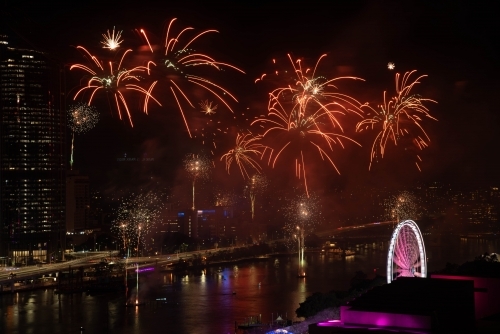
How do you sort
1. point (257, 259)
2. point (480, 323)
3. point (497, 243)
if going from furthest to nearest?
point (497, 243) → point (257, 259) → point (480, 323)

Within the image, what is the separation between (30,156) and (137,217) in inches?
221

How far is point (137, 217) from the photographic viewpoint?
20828mm

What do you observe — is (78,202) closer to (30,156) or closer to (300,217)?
(30,156)

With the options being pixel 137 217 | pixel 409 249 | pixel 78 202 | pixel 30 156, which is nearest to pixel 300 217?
pixel 137 217

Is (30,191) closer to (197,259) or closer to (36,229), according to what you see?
(36,229)

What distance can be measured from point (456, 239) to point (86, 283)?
1978 centimetres

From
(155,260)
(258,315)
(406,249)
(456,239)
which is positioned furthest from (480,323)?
(456,239)

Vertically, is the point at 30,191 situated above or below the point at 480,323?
above

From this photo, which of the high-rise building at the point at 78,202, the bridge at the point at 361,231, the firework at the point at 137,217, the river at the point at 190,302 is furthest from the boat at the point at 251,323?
the bridge at the point at 361,231

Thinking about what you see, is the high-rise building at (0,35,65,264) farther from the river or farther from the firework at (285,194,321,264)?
the firework at (285,194,321,264)

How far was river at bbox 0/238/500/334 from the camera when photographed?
12156 mm

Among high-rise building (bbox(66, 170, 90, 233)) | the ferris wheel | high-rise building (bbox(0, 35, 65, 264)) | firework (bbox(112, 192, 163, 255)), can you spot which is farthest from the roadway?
the ferris wheel

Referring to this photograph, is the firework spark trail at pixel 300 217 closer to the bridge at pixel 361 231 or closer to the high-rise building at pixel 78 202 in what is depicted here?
the bridge at pixel 361 231

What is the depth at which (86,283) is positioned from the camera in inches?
706
